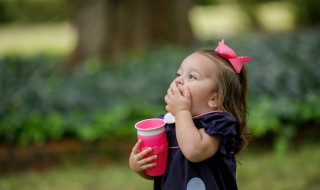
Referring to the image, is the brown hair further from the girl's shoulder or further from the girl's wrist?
the girl's wrist

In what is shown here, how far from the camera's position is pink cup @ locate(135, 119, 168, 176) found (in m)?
2.19

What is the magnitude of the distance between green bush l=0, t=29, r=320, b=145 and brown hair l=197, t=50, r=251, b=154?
2511 mm

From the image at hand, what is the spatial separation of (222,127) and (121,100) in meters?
3.54

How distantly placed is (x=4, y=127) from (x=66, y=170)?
85 cm

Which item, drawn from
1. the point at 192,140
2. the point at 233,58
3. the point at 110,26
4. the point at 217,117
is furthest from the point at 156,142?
the point at 110,26

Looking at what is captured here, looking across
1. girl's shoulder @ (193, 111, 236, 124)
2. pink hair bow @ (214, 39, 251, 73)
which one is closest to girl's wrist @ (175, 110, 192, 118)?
girl's shoulder @ (193, 111, 236, 124)

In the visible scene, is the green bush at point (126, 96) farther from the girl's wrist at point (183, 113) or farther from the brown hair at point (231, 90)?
the girl's wrist at point (183, 113)

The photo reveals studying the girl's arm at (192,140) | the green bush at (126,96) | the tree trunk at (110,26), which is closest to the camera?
the girl's arm at (192,140)

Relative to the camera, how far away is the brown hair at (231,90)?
2.25 meters

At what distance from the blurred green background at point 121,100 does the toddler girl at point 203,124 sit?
2077mm

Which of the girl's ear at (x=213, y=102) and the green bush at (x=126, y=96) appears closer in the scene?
the girl's ear at (x=213, y=102)

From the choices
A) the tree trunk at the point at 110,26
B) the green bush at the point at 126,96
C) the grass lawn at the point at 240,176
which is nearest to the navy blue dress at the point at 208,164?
the grass lawn at the point at 240,176

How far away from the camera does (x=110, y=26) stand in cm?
752

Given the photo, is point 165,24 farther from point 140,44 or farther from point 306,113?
point 306,113
